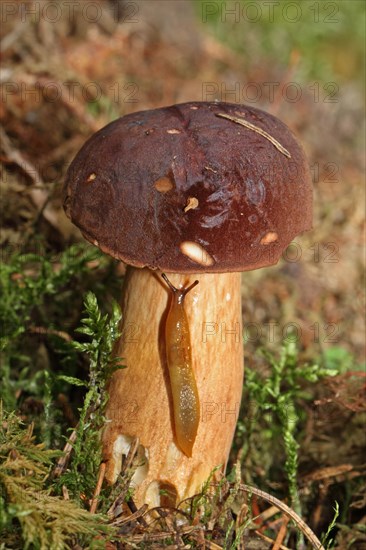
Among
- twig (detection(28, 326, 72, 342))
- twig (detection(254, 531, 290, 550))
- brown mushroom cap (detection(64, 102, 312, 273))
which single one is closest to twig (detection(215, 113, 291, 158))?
brown mushroom cap (detection(64, 102, 312, 273))

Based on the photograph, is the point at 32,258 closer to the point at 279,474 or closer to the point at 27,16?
the point at 279,474

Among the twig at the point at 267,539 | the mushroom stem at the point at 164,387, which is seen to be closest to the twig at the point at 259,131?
the mushroom stem at the point at 164,387

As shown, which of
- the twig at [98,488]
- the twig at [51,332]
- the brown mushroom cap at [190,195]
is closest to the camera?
the brown mushroom cap at [190,195]

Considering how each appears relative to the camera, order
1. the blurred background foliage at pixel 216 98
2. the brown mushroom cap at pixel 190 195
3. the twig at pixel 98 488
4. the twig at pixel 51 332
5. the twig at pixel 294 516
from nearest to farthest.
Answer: the brown mushroom cap at pixel 190 195 → the twig at pixel 98 488 → the twig at pixel 294 516 → the blurred background foliage at pixel 216 98 → the twig at pixel 51 332

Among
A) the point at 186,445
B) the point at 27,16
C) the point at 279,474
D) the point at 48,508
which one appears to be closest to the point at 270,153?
the point at 186,445

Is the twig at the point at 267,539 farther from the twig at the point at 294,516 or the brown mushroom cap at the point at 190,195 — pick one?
the brown mushroom cap at the point at 190,195

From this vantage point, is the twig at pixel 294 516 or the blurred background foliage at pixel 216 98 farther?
the blurred background foliage at pixel 216 98
